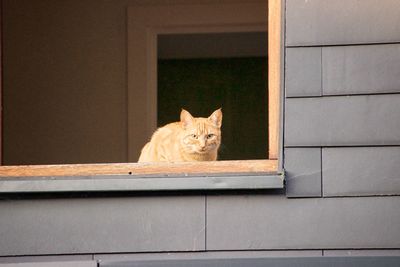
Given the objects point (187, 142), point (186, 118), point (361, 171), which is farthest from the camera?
point (186, 118)

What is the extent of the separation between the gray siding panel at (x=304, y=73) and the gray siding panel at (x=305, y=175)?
21cm

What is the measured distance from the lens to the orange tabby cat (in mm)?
4136

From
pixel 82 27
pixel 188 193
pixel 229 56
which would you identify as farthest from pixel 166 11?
pixel 188 193

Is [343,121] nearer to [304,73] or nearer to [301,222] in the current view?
[304,73]

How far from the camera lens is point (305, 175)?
2957 millimetres

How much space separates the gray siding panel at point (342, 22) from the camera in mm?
2955

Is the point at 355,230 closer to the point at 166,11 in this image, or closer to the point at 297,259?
the point at 297,259

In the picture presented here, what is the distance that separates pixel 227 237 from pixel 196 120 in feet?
4.71

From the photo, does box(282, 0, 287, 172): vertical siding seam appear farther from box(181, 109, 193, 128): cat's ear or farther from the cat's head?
box(181, 109, 193, 128): cat's ear

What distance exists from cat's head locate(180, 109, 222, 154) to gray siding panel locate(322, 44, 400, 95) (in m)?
1.29

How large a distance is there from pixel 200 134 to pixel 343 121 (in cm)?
135

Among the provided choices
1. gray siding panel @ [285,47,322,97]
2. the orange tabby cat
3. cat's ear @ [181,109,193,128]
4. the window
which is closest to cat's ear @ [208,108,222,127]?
the orange tabby cat

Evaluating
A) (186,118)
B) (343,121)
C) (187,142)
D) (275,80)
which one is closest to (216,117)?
(186,118)

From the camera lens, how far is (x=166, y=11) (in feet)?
17.9
